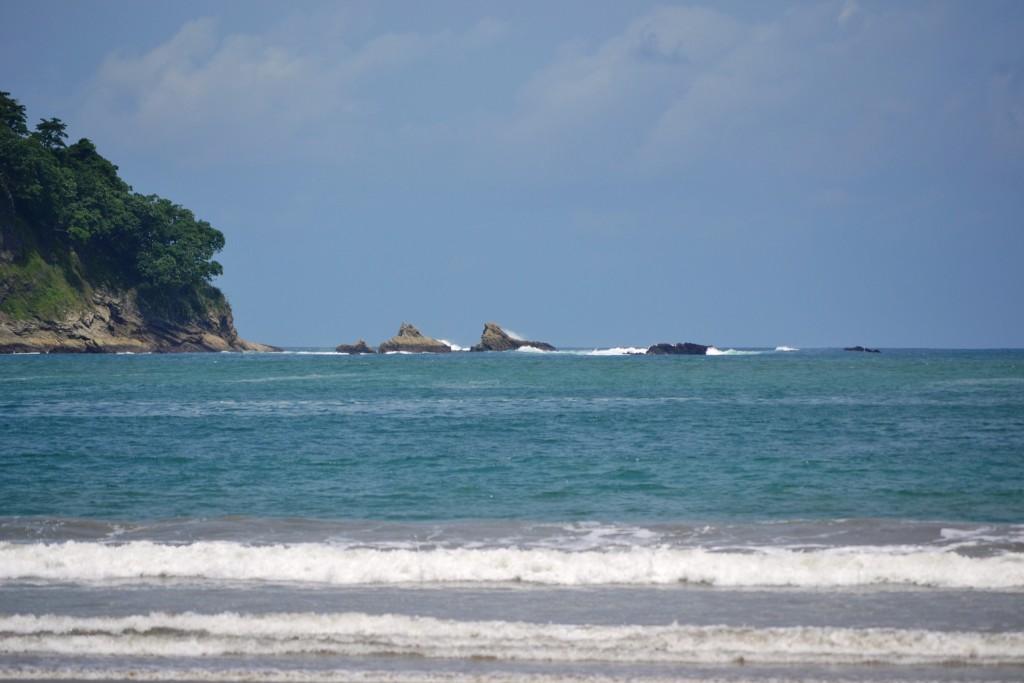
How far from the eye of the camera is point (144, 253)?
129125 millimetres

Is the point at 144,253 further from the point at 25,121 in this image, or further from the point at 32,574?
the point at 32,574

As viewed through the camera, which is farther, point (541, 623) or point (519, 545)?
point (519, 545)

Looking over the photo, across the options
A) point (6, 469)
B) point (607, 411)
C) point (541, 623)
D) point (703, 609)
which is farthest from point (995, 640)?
point (607, 411)

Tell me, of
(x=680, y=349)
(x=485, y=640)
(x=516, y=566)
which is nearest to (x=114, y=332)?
(x=680, y=349)

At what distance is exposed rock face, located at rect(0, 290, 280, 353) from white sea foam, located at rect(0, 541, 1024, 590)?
111 metres

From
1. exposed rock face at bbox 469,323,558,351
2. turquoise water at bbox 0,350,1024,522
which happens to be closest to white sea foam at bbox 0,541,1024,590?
turquoise water at bbox 0,350,1024,522

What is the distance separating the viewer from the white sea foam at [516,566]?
42.5ft

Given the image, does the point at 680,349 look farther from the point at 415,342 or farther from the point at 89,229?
the point at 89,229

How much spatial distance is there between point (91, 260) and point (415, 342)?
192ft

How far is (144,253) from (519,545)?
126751 millimetres

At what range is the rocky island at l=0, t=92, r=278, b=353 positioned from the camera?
4400 inches

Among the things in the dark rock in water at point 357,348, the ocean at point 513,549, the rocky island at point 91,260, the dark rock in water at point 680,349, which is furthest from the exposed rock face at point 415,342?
the ocean at point 513,549

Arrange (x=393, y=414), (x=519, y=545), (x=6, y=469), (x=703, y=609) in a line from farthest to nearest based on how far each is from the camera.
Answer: (x=393, y=414), (x=6, y=469), (x=519, y=545), (x=703, y=609)

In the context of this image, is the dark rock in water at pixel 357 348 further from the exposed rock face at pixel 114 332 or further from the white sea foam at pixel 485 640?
the white sea foam at pixel 485 640
